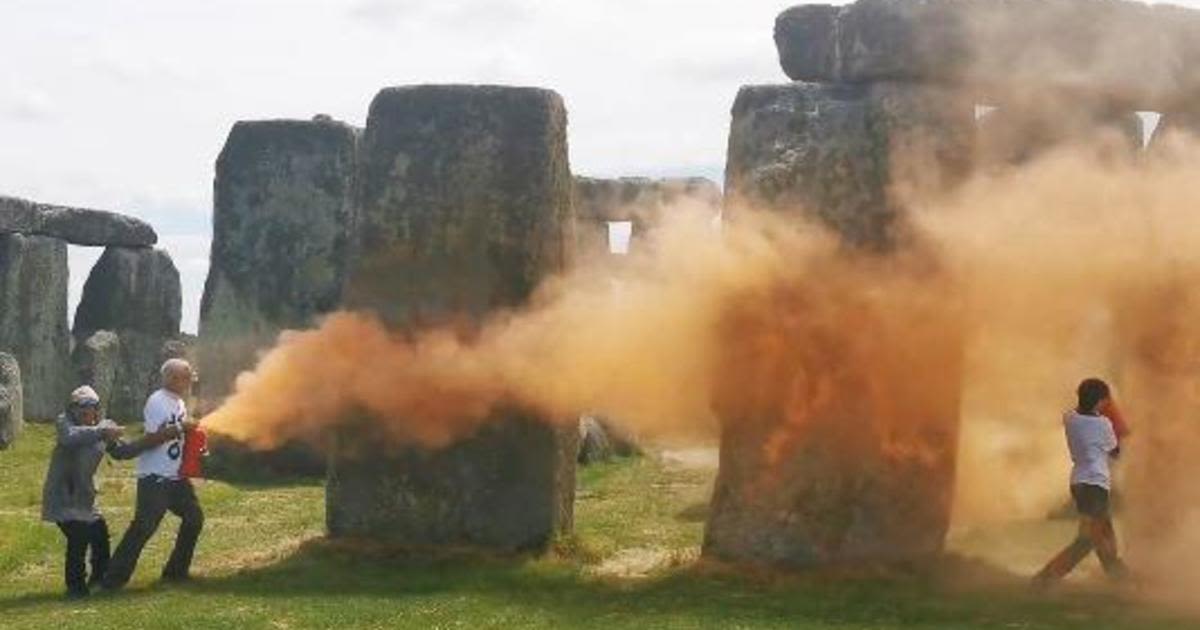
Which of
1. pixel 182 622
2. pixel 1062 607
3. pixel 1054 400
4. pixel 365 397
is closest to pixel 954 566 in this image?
pixel 1062 607


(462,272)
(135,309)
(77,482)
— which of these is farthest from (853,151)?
(135,309)

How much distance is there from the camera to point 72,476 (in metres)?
15.7

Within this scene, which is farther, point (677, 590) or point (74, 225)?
point (74, 225)

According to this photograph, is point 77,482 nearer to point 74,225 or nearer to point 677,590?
point 677,590

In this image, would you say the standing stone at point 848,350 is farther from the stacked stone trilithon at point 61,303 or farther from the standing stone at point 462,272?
the stacked stone trilithon at point 61,303

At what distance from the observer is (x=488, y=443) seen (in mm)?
17844

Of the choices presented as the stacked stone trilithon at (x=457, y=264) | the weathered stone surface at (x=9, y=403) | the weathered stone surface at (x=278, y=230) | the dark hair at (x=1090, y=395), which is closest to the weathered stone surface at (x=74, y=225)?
the weathered stone surface at (x=9, y=403)

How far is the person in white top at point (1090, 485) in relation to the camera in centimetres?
1588

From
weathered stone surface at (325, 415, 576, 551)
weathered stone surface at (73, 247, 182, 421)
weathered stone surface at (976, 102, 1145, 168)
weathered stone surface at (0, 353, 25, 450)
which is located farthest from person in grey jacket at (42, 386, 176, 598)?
weathered stone surface at (73, 247, 182, 421)

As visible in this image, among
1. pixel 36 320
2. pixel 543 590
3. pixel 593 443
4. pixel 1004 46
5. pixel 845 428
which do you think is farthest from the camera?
pixel 36 320

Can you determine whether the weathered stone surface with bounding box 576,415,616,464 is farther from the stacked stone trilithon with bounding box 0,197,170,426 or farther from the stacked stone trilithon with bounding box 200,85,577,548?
the stacked stone trilithon with bounding box 0,197,170,426

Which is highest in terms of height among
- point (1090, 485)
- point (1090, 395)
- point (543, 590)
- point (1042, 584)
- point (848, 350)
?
point (848, 350)

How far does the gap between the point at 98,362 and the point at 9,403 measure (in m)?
7.60

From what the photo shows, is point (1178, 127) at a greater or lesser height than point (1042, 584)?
greater
